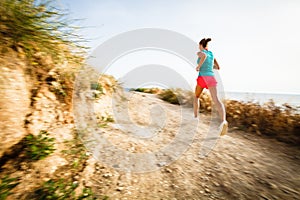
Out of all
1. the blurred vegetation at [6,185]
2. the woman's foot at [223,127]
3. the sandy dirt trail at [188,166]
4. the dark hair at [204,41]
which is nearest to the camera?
the blurred vegetation at [6,185]

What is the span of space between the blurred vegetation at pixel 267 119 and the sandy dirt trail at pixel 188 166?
1.10 feet

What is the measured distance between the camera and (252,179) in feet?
6.68

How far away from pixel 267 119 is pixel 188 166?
266 cm

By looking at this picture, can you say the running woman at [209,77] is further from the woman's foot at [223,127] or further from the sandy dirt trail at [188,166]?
the sandy dirt trail at [188,166]

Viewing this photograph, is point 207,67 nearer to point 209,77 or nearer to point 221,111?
point 209,77

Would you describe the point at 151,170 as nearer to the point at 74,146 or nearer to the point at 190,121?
the point at 74,146

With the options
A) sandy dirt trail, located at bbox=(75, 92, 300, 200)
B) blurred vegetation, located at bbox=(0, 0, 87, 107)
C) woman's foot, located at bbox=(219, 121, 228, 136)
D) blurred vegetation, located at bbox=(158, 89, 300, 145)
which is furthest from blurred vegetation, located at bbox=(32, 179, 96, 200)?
blurred vegetation, located at bbox=(158, 89, 300, 145)

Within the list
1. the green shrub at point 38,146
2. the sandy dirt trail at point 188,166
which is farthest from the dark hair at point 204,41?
the green shrub at point 38,146

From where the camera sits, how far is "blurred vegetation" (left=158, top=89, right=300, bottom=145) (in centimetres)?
346

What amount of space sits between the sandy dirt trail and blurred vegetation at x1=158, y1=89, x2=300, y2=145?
13.2 inches

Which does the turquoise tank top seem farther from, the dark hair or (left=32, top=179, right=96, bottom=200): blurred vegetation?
(left=32, top=179, right=96, bottom=200): blurred vegetation

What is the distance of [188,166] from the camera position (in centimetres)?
236

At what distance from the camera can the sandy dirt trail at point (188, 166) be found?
1.83 metres

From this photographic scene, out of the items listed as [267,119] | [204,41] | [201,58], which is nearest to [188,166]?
[201,58]
